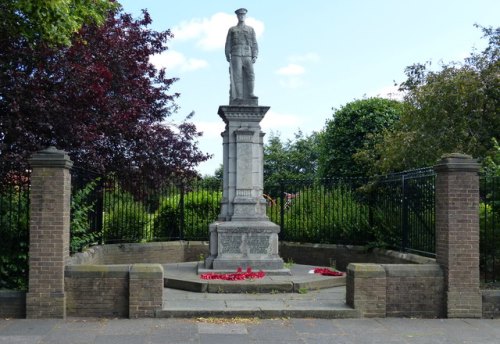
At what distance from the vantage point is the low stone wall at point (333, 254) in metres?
12.7

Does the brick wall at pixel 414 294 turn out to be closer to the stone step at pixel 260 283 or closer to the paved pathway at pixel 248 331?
the paved pathway at pixel 248 331

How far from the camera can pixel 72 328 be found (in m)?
8.18

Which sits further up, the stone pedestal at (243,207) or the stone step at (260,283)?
the stone pedestal at (243,207)

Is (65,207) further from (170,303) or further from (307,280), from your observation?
(307,280)

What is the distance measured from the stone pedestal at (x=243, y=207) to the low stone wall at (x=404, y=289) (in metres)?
3.71

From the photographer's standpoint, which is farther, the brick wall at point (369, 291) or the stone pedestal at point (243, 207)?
the stone pedestal at point (243, 207)

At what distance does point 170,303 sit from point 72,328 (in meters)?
1.81

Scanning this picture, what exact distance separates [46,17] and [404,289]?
782 cm

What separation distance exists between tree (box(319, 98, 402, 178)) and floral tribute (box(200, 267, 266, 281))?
15.0m

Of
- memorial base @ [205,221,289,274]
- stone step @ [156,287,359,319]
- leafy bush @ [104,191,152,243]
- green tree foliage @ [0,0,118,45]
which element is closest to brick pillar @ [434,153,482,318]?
stone step @ [156,287,359,319]

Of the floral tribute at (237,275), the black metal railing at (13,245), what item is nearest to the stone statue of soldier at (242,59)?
the floral tribute at (237,275)

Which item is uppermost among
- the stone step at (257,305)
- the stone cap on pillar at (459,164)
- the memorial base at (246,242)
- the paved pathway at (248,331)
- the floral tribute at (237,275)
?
the stone cap on pillar at (459,164)

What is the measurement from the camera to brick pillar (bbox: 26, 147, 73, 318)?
344 inches

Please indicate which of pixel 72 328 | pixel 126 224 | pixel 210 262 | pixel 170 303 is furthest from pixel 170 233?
pixel 72 328
